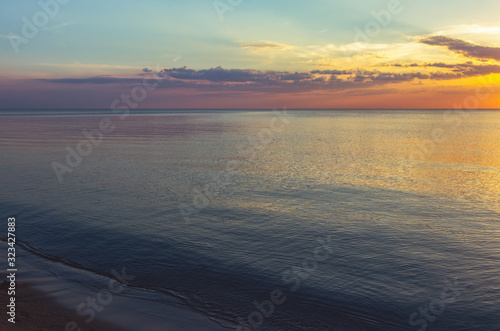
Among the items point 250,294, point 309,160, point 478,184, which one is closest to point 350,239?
point 250,294

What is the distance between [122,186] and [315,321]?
64.5 ft

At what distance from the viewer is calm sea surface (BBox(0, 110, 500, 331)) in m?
11.6

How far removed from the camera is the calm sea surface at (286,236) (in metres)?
11.6

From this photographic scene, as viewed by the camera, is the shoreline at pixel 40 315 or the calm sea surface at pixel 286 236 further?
the calm sea surface at pixel 286 236

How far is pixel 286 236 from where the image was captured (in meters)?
17.3

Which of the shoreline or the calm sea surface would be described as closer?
the shoreline

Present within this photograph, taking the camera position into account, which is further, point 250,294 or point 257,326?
point 250,294

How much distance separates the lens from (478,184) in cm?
2798

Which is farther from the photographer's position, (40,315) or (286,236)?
(286,236)

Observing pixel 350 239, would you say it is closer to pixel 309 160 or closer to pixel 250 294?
pixel 250 294

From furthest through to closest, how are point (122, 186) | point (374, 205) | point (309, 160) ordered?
point (309, 160) < point (122, 186) < point (374, 205)

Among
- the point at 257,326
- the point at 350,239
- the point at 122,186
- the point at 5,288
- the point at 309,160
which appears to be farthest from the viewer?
the point at 309,160

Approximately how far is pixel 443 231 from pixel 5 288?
1792cm

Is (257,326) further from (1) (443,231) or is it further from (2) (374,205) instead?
(2) (374,205)
